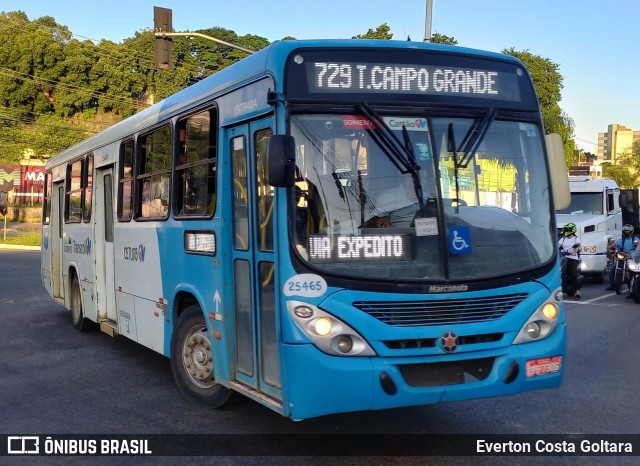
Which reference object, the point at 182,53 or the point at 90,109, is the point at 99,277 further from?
the point at 182,53

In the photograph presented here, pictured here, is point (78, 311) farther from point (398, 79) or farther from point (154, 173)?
point (398, 79)

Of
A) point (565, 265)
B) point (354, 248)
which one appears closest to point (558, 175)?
point (354, 248)

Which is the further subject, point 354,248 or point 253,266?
point 253,266

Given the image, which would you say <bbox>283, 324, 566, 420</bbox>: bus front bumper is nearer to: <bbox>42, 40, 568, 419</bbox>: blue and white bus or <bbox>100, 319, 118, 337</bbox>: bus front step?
<bbox>42, 40, 568, 419</bbox>: blue and white bus

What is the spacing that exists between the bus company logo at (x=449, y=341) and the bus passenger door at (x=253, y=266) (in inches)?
44.8

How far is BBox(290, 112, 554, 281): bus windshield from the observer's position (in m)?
4.80

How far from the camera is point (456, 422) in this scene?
591cm

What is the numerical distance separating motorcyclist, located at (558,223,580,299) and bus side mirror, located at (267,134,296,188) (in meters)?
11.3

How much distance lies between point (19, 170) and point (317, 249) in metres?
53.3

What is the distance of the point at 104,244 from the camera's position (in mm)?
9266

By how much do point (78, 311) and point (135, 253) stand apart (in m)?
3.30

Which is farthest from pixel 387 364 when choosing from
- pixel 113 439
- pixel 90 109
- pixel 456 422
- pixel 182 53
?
pixel 182 53

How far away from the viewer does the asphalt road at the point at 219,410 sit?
5.74m

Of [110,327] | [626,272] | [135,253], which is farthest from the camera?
[626,272]
